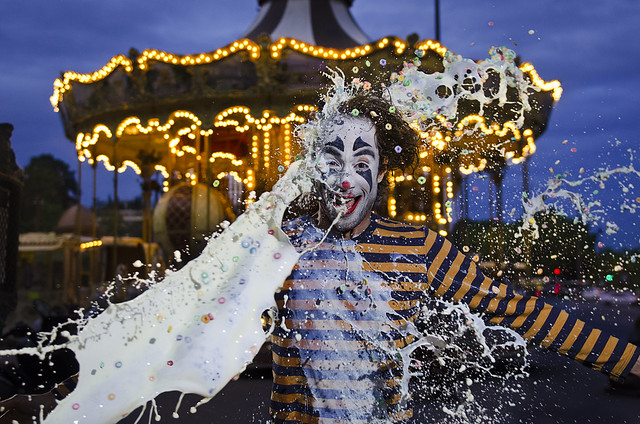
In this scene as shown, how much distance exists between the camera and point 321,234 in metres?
2.02

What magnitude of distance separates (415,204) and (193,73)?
136 inches

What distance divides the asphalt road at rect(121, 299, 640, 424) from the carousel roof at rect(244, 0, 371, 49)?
5.49 metres

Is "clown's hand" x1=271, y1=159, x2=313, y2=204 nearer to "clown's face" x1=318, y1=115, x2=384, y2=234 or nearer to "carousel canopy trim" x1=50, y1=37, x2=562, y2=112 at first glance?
"clown's face" x1=318, y1=115, x2=384, y2=234

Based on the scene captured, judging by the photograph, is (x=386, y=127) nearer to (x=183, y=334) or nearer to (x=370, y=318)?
A: (x=370, y=318)

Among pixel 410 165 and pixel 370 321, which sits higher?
pixel 410 165

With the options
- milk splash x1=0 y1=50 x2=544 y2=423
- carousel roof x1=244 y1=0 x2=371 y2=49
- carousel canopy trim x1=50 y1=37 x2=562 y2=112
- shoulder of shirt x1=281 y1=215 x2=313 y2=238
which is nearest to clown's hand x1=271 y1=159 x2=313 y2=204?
milk splash x1=0 y1=50 x2=544 y2=423

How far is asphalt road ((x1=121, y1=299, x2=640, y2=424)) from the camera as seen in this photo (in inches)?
195

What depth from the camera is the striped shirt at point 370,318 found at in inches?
71.2

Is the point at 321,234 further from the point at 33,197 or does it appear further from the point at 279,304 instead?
the point at 33,197

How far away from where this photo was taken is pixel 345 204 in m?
2.00

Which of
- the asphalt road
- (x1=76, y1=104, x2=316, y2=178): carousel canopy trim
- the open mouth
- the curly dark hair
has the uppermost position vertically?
(x1=76, y1=104, x2=316, y2=178): carousel canopy trim

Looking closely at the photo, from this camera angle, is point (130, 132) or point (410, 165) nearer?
point (410, 165)

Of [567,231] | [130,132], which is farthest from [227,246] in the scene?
[130,132]

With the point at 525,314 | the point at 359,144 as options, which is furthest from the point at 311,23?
the point at 525,314
